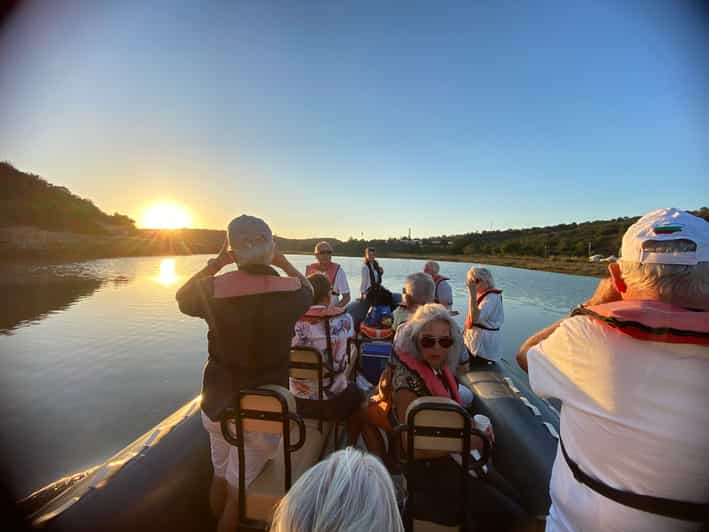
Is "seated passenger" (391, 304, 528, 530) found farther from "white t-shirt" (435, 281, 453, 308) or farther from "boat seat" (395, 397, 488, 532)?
"white t-shirt" (435, 281, 453, 308)

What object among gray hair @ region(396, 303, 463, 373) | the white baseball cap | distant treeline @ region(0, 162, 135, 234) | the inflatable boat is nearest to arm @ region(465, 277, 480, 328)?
the inflatable boat

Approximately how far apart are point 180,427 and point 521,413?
272cm

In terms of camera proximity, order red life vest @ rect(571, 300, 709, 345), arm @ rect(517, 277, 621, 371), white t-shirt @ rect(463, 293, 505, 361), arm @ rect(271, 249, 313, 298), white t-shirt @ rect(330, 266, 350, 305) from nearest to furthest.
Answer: red life vest @ rect(571, 300, 709, 345) → arm @ rect(517, 277, 621, 371) → arm @ rect(271, 249, 313, 298) → white t-shirt @ rect(463, 293, 505, 361) → white t-shirt @ rect(330, 266, 350, 305)

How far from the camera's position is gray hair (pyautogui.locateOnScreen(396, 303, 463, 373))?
166cm

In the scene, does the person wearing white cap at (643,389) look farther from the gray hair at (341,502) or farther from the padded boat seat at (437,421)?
the gray hair at (341,502)

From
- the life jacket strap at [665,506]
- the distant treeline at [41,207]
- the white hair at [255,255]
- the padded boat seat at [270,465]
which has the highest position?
the distant treeline at [41,207]

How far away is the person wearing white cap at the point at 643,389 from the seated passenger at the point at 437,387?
60cm

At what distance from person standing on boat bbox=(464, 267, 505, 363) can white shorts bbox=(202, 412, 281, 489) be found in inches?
103

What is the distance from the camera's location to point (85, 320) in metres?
9.47

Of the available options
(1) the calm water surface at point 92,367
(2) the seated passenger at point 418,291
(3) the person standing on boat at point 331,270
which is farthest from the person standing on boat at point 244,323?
(1) the calm water surface at point 92,367

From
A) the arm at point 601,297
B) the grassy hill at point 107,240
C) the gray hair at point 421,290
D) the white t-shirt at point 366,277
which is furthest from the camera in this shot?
the grassy hill at point 107,240

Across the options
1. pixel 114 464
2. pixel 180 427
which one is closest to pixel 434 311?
pixel 180 427

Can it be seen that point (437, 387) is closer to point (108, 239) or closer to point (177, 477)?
point (177, 477)

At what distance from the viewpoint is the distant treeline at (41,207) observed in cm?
2509
